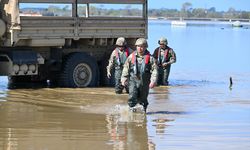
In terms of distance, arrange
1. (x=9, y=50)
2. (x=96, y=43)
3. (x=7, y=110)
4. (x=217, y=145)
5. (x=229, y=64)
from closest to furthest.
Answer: (x=217, y=145) → (x=7, y=110) → (x=9, y=50) → (x=96, y=43) → (x=229, y=64)

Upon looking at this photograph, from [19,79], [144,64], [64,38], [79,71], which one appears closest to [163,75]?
[79,71]

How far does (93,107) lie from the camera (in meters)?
13.5

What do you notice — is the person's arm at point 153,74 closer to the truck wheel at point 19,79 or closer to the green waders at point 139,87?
the green waders at point 139,87

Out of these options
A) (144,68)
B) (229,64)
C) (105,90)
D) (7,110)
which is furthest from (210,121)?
(229,64)

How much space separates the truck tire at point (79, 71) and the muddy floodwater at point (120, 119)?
1.52 ft

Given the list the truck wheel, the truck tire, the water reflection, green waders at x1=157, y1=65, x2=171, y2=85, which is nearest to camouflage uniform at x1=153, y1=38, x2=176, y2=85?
green waders at x1=157, y1=65, x2=171, y2=85

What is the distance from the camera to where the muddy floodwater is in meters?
9.66

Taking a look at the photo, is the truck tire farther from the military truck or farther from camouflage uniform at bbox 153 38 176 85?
camouflage uniform at bbox 153 38 176 85

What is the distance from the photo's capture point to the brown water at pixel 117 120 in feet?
31.7

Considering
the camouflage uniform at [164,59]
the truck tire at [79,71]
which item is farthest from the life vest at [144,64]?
the camouflage uniform at [164,59]

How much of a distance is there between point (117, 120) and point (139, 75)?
92cm

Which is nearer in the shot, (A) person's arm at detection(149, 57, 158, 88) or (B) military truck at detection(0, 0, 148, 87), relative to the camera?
(A) person's arm at detection(149, 57, 158, 88)

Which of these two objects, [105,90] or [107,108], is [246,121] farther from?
[105,90]

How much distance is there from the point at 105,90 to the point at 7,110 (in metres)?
4.23
